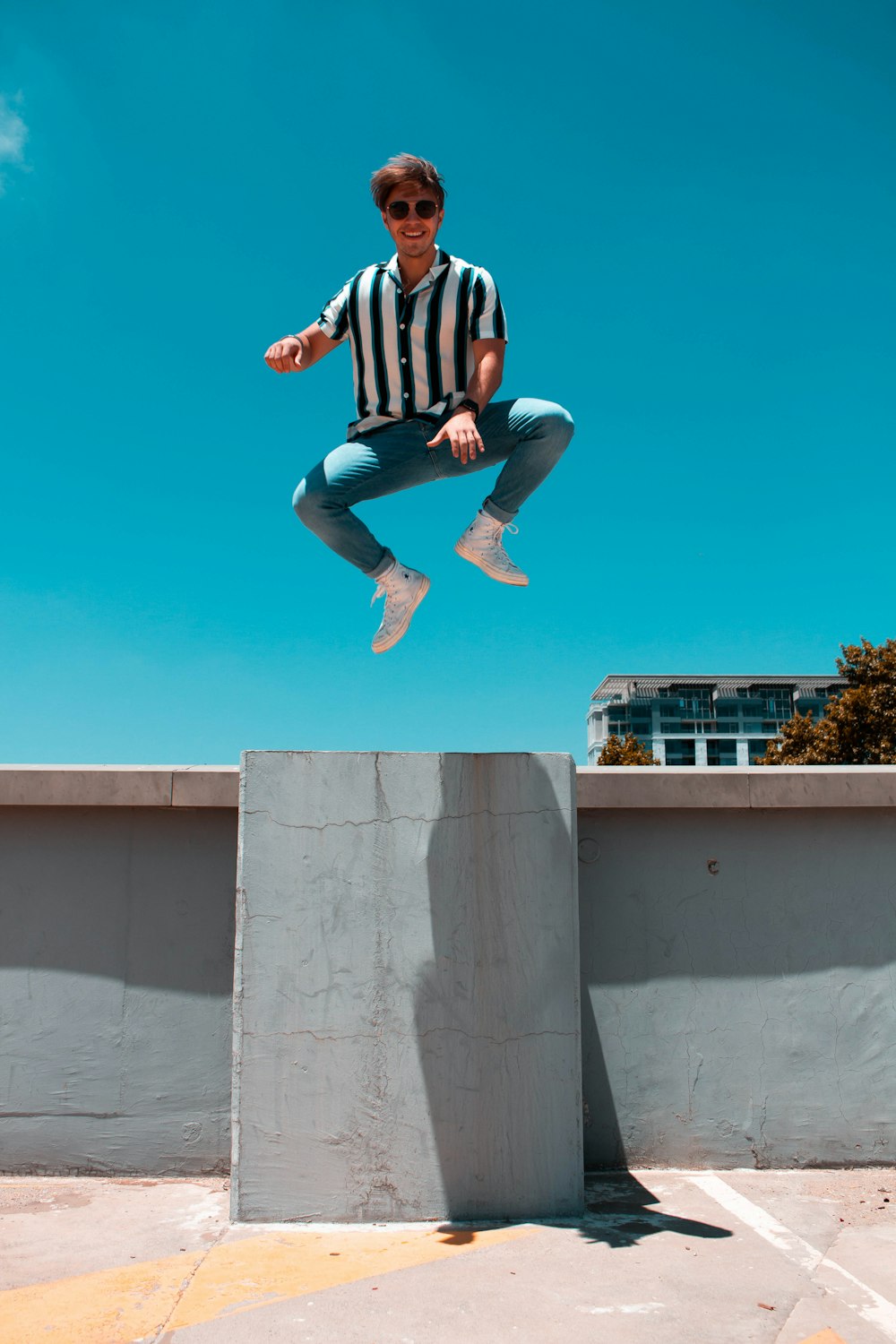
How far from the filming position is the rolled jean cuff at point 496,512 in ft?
14.4

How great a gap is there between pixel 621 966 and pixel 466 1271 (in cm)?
182

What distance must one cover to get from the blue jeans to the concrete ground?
283 centimetres

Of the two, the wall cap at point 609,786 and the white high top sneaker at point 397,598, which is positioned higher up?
the white high top sneaker at point 397,598

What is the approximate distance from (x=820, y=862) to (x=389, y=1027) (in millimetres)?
2465

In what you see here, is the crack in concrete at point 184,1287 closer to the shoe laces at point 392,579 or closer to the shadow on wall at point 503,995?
the shadow on wall at point 503,995

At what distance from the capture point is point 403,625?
14.9 ft

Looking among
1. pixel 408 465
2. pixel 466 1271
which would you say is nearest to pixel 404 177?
pixel 408 465

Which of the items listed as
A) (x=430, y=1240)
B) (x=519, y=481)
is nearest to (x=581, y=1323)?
(x=430, y=1240)

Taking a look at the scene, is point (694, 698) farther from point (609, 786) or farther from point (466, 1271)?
point (466, 1271)

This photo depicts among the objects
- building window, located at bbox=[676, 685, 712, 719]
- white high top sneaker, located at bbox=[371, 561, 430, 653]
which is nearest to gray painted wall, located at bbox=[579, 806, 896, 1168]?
white high top sneaker, located at bbox=[371, 561, 430, 653]

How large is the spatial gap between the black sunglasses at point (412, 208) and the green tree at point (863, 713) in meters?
23.3

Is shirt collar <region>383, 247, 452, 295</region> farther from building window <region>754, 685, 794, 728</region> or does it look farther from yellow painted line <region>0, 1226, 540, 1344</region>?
building window <region>754, 685, 794, 728</region>

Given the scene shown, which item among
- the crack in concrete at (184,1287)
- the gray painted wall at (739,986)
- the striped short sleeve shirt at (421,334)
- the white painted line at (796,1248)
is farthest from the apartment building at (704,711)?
the crack in concrete at (184,1287)

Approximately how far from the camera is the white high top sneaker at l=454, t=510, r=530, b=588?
4406 mm
